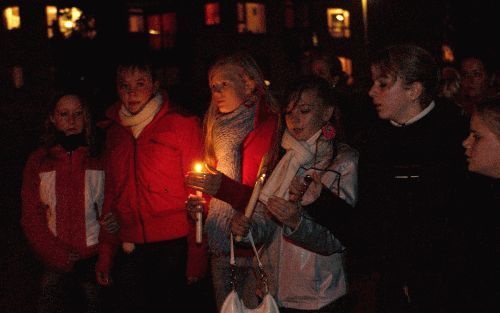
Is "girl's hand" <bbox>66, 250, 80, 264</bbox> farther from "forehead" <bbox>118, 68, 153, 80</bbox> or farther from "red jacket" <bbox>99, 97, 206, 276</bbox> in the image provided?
"forehead" <bbox>118, 68, 153, 80</bbox>

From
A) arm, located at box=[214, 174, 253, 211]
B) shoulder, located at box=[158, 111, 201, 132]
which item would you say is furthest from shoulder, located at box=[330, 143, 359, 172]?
shoulder, located at box=[158, 111, 201, 132]

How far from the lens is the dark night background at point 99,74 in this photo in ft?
22.1

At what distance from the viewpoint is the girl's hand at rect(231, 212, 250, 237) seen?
402 centimetres

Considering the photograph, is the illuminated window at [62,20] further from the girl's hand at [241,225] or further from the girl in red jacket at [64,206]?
the girl's hand at [241,225]

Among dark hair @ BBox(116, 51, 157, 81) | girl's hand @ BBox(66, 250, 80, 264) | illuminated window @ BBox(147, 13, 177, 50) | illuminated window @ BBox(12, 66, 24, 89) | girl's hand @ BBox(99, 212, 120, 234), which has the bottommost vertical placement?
girl's hand @ BBox(66, 250, 80, 264)

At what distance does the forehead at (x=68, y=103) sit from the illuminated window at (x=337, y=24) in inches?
1654

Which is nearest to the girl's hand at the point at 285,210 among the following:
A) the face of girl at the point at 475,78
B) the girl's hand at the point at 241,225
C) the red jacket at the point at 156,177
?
the girl's hand at the point at 241,225

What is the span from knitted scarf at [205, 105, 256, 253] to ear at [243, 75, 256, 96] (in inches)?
5.4

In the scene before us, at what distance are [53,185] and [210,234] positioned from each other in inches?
63.8

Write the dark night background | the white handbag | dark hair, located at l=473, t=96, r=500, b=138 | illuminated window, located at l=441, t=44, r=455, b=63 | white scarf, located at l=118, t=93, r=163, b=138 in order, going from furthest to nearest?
illuminated window, located at l=441, t=44, r=455, b=63 → the dark night background → white scarf, located at l=118, t=93, r=163, b=138 → the white handbag → dark hair, located at l=473, t=96, r=500, b=138

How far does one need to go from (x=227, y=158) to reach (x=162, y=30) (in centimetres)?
3965

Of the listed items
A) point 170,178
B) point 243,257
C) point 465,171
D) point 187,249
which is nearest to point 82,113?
point 170,178

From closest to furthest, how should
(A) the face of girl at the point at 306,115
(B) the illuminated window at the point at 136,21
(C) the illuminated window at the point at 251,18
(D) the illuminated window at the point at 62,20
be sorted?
(A) the face of girl at the point at 306,115 → (D) the illuminated window at the point at 62,20 → (C) the illuminated window at the point at 251,18 → (B) the illuminated window at the point at 136,21

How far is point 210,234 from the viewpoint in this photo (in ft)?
15.3
